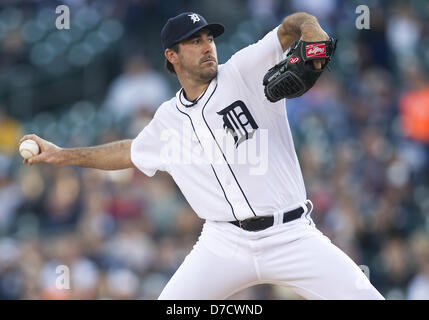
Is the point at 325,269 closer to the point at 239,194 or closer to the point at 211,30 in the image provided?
the point at 239,194

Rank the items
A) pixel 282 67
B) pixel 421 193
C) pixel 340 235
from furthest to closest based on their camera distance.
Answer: pixel 421 193 < pixel 340 235 < pixel 282 67

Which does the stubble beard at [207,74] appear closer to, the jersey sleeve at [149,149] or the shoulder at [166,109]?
the shoulder at [166,109]

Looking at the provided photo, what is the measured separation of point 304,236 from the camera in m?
4.05

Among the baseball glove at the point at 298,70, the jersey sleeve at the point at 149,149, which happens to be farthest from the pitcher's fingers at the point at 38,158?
the baseball glove at the point at 298,70

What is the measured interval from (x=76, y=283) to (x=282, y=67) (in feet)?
13.0

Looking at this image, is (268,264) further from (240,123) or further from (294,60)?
(294,60)

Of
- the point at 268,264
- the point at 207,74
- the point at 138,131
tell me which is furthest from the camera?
the point at 138,131

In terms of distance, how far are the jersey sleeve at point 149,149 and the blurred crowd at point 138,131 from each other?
2453mm

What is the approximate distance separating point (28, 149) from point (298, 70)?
1.71 metres

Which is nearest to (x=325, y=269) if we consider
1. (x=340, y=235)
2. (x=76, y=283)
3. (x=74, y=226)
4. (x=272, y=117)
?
(x=272, y=117)

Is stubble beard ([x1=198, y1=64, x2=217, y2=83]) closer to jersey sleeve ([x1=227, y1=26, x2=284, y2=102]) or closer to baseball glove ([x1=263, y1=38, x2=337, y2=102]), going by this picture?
jersey sleeve ([x1=227, y1=26, x2=284, y2=102])

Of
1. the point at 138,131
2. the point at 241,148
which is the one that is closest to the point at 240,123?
the point at 241,148

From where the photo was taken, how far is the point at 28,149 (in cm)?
450

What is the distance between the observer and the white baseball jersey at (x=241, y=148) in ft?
13.4
